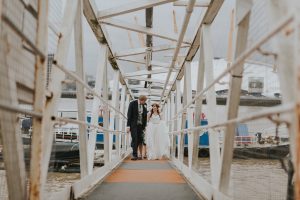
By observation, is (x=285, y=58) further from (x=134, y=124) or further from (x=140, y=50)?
(x=134, y=124)

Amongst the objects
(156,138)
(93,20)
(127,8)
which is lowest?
(156,138)

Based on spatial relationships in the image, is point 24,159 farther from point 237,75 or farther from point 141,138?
point 141,138

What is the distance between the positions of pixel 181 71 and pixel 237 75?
4.28 m

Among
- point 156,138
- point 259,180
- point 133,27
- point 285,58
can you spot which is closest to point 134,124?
point 156,138

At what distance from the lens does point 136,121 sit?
22.9 feet

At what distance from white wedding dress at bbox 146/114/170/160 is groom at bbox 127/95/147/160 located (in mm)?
466

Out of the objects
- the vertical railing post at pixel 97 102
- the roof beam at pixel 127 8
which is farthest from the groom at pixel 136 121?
the roof beam at pixel 127 8

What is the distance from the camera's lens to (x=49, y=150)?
6.61 feet

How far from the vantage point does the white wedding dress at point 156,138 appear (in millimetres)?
7656

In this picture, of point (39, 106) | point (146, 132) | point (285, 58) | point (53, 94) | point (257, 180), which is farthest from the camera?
point (146, 132)

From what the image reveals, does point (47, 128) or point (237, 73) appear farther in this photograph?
point (237, 73)

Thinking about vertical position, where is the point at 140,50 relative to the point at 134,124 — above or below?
above

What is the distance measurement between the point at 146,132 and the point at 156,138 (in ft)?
0.84

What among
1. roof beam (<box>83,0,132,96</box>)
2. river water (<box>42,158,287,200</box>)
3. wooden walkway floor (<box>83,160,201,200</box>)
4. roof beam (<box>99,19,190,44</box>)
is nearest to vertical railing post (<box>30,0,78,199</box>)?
river water (<box>42,158,287,200</box>)
